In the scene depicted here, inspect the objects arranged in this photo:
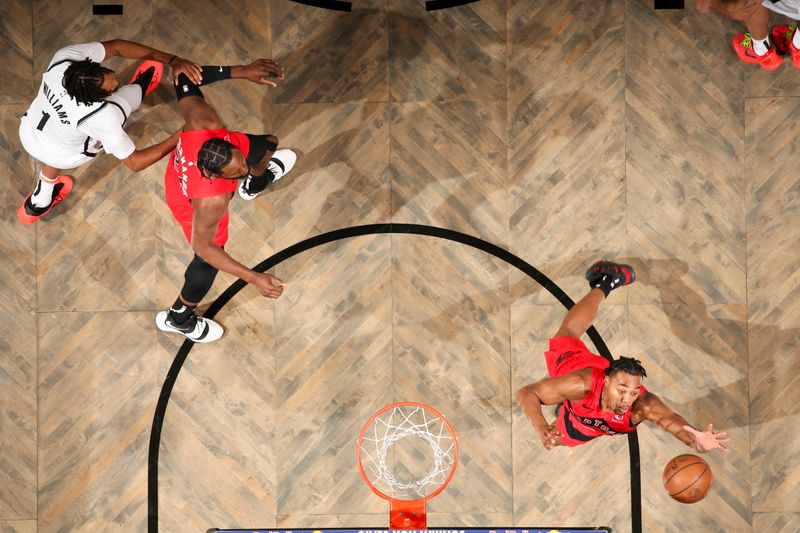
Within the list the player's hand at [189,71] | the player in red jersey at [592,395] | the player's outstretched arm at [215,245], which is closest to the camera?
the player in red jersey at [592,395]

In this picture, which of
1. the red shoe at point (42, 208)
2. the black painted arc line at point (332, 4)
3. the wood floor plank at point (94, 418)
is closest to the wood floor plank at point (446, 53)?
the black painted arc line at point (332, 4)

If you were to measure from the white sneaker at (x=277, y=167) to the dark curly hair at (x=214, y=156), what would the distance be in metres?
0.94

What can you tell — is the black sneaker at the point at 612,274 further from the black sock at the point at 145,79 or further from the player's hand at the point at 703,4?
the black sock at the point at 145,79

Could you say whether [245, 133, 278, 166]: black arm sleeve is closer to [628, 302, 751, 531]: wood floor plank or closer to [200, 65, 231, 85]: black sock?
[200, 65, 231, 85]: black sock

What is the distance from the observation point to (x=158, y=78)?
18.6ft

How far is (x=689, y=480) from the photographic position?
483 centimetres

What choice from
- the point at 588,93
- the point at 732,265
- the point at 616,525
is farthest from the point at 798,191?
the point at 616,525

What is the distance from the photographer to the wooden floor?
5781 mm

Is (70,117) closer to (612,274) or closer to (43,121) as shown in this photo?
(43,121)

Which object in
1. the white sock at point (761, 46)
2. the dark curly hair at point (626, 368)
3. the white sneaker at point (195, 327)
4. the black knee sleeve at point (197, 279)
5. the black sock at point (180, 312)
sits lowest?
the white sneaker at point (195, 327)

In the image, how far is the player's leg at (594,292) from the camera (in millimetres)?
5352

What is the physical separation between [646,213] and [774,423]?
1.97m

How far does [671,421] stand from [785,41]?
3194mm

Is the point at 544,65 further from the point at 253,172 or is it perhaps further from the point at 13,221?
the point at 13,221
